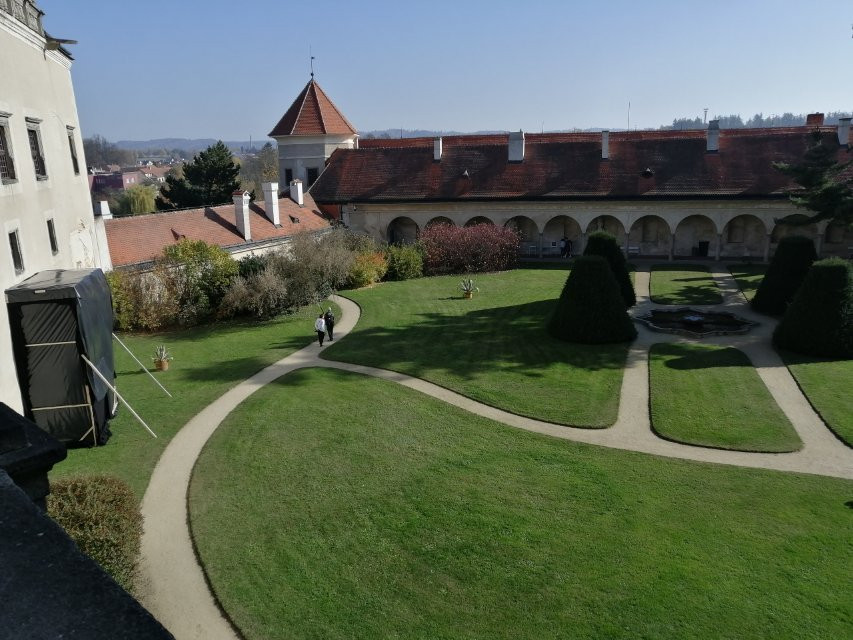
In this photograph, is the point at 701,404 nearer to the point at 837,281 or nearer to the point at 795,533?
the point at 795,533

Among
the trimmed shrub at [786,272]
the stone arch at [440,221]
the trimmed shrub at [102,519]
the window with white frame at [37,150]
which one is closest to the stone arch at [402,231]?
the stone arch at [440,221]

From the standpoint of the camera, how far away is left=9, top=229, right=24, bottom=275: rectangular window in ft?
45.5

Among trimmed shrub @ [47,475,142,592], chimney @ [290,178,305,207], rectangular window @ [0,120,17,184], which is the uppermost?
rectangular window @ [0,120,17,184]

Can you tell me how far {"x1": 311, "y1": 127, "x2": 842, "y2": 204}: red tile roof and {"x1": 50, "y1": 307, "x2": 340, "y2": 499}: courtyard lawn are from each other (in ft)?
50.8

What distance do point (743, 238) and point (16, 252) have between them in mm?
34834

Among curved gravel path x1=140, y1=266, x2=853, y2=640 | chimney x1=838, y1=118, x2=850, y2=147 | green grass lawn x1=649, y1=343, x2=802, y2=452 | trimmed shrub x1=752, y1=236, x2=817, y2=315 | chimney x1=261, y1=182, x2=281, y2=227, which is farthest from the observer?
chimney x1=838, y1=118, x2=850, y2=147

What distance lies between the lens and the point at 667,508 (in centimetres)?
1155

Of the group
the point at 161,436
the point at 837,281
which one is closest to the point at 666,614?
the point at 161,436

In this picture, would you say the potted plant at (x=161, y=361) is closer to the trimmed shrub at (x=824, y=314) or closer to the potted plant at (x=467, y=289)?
the potted plant at (x=467, y=289)

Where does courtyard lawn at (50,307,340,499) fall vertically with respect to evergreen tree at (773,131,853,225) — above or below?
below

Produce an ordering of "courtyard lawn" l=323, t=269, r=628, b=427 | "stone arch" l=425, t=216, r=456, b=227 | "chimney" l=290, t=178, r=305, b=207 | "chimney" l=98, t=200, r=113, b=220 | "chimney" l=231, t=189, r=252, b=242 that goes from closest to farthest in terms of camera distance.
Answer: "courtyard lawn" l=323, t=269, r=628, b=427 → "chimney" l=98, t=200, r=113, b=220 → "chimney" l=231, t=189, r=252, b=242 → "chimney" l=290, t=178, r=305, b=207 → "stone arch" l=425, t=216, r=456, b=227

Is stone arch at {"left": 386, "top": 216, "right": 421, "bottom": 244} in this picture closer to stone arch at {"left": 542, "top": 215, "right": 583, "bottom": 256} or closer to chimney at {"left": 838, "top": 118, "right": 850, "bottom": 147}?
stone arch at {"left": 542, "top": 215, "right": 583, "bottom": 256}

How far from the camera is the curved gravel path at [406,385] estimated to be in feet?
30.6

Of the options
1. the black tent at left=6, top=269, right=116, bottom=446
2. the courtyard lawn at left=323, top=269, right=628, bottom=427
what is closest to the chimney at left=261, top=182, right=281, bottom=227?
the courtyard lawn at left=323, top=269, right=628, bottom=427
